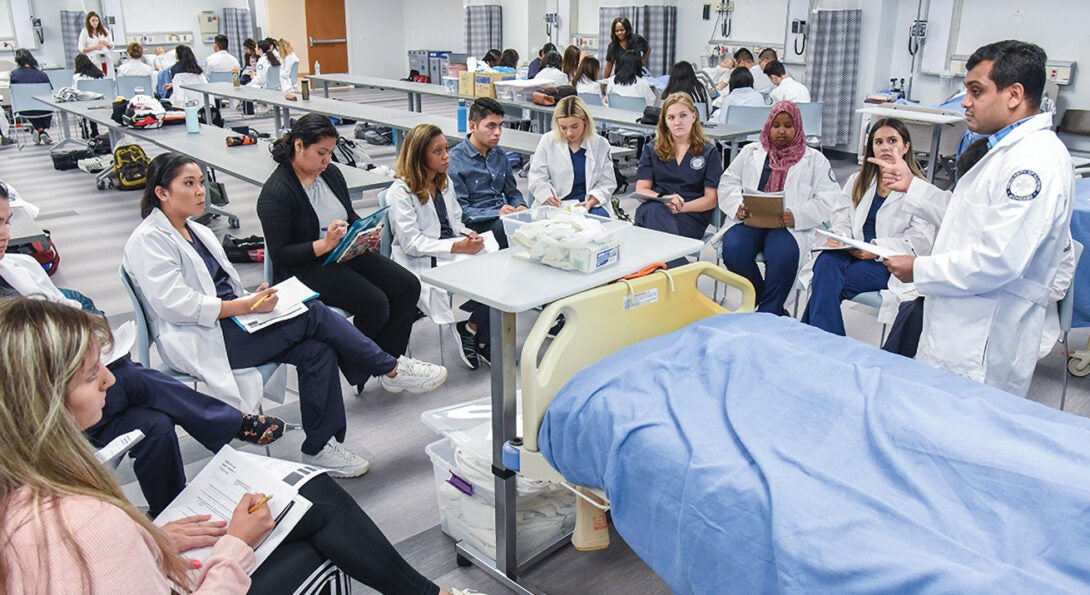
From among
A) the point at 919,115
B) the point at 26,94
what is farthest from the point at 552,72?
the point at 26,94

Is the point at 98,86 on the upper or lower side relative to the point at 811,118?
upper

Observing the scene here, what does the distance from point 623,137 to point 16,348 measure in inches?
291

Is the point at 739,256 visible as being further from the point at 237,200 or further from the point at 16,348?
the point at 237,200

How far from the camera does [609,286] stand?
1.98 m

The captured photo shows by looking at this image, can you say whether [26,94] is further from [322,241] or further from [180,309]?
[180,309]

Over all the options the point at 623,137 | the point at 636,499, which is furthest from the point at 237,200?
the point at 636,499

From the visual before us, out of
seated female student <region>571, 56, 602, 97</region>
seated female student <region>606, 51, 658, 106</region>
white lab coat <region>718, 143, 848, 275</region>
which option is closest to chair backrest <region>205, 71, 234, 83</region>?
seated female student <region>571, 56, 602, 97</region>

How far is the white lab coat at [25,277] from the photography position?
2385 mm

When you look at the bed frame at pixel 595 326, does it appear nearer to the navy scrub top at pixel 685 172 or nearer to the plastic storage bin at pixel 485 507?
the plastic storage bin at pixel 485 507

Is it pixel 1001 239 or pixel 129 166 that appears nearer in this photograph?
pixel 1001 239

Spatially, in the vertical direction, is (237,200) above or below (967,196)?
below

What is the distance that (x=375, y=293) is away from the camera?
304 cm

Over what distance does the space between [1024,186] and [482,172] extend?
2.28 meters

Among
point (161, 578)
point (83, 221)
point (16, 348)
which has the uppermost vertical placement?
point (16, 348)
